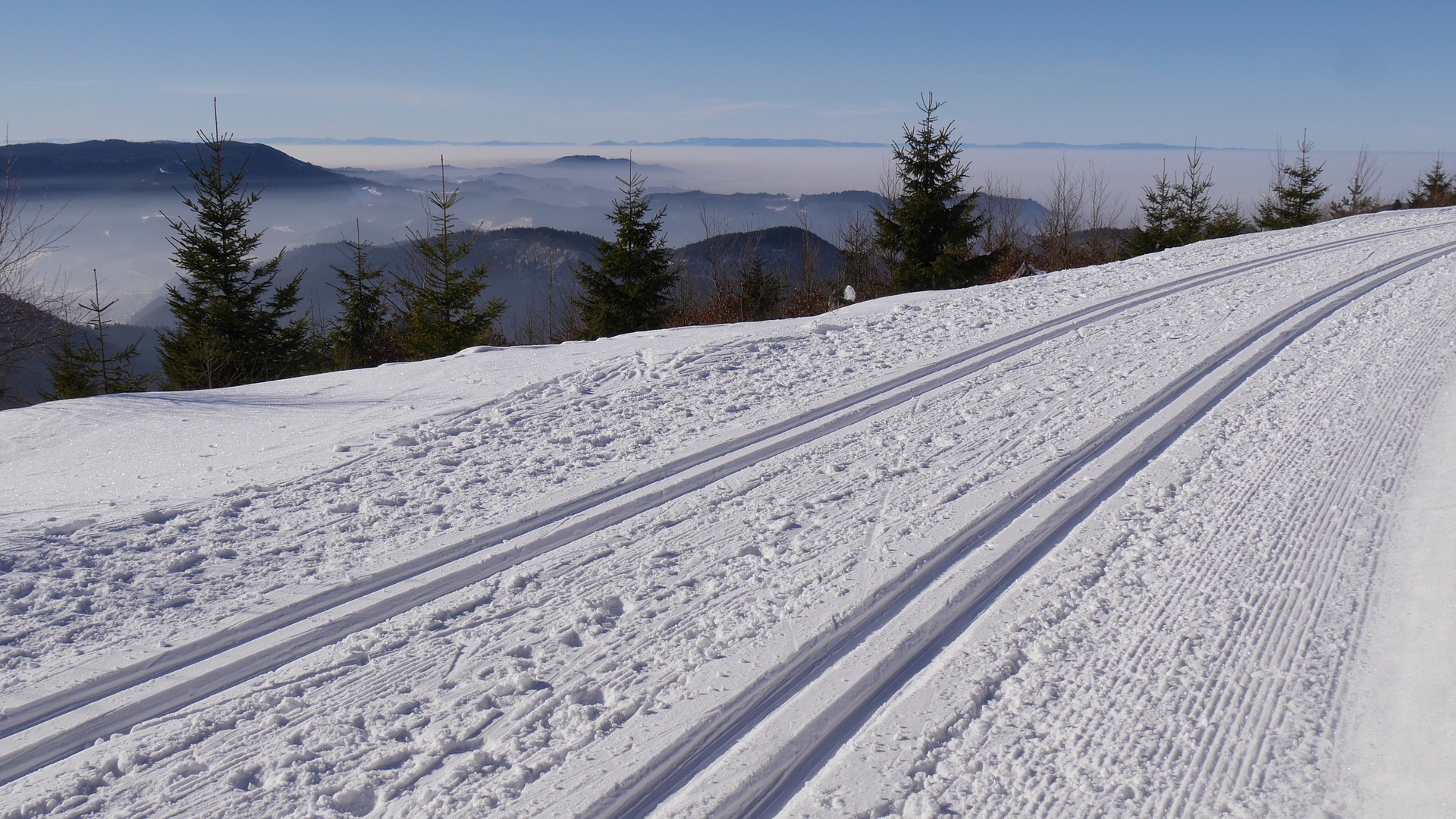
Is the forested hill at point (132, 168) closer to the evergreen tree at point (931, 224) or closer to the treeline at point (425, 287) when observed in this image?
the treeline at point (425, 287)

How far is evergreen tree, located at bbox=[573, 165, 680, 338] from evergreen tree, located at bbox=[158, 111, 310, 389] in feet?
29.2

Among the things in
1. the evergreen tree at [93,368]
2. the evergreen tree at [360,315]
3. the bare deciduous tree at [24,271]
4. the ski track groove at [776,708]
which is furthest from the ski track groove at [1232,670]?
the evergreen tree at [360,315]

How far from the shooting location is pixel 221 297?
22.9m

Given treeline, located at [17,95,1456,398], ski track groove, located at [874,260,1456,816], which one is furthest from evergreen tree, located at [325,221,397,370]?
ski track groove, located at [874,260,1456,816]

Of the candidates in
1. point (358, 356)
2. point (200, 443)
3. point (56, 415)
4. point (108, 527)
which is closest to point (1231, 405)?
point (108, 527)

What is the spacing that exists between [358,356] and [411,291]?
5.08 metres

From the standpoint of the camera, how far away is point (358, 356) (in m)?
28.8

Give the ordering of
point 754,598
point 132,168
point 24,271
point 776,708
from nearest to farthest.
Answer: point 776,708 < point 754,598 < point 24,271 < point 132,168

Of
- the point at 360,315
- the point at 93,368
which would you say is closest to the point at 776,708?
the point at 360,315

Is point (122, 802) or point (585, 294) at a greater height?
point (585, 294)

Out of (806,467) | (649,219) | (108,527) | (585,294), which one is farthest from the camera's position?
(585,294)

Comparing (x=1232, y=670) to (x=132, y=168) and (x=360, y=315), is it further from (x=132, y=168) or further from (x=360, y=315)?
(x=132, y=168)

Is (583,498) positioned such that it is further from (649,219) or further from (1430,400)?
(649,219)

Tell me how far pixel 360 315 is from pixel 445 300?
311 inches
